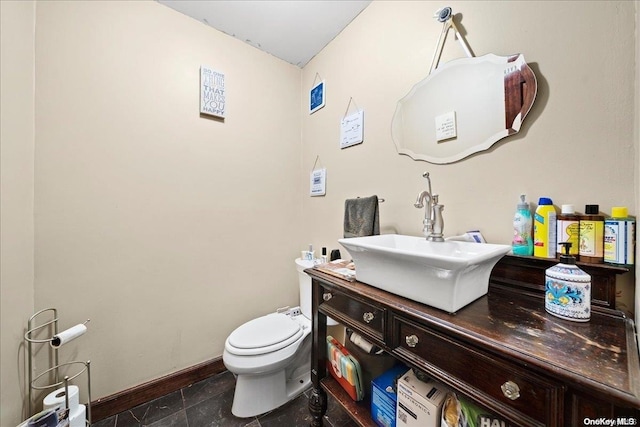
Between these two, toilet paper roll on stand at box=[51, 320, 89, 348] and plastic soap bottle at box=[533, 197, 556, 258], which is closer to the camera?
plastic soap bottle at box=[533, 197, 556, 258]

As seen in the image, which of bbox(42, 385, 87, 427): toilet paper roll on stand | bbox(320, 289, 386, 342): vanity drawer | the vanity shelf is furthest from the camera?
bbox(42, 385, 87, 427): toilet paper roll on stand

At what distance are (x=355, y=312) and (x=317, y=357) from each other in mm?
392

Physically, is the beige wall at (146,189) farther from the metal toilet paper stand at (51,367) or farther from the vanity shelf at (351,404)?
the vanity shelf at (351,404)

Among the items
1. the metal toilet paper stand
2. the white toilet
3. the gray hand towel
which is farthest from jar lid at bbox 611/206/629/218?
the metal toilet paper stand

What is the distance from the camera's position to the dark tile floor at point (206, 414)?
1.22 meters

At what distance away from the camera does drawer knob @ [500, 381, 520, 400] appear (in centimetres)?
51

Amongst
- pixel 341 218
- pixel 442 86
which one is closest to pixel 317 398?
pixel 341 218

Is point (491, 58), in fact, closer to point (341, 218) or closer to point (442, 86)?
point (442, 86)

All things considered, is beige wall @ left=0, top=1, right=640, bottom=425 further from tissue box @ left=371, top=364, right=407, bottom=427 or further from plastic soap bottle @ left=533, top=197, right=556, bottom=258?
tissue box @ left=371, top=364, right=407, bottom=427

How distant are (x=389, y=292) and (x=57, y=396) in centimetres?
155

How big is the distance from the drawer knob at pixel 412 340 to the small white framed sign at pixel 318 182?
4.02 feet

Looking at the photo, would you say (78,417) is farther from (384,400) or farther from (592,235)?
(592,235)

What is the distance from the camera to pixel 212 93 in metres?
1.59

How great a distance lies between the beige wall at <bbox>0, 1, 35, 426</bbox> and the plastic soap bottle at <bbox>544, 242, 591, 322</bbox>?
1.89m
